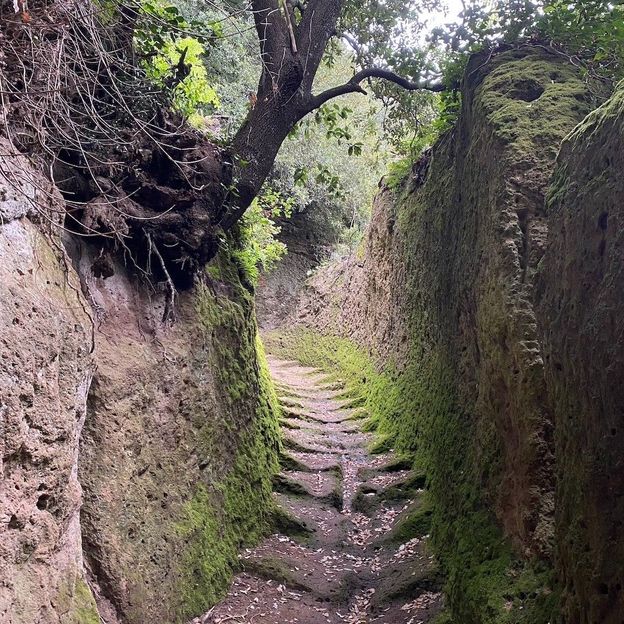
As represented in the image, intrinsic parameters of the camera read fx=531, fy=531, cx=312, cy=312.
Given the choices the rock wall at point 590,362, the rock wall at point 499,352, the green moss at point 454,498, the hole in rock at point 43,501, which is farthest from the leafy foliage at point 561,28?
the hole in rock at point 43,501

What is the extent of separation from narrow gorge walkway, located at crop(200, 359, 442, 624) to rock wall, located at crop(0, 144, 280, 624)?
14.7 inches

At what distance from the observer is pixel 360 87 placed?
271 inches

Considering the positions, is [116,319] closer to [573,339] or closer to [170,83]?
[170,83]

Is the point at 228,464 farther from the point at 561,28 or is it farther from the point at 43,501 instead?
the point at 561,28

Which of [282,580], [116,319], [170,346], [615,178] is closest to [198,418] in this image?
[170,346]

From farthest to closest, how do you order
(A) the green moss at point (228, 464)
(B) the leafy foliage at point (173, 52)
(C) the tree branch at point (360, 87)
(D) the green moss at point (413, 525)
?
(C) the tree branch at point (360, 87) → (D) the green moss at point (413, 525) → (B) the leafy foliage at point (173, 52) → (A) the green moss at point (228, 464)

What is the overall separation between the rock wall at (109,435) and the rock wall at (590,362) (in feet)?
9.33

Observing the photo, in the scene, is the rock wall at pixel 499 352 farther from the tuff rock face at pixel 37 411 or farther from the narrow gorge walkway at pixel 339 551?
the tuff rock face at pixel 37 411

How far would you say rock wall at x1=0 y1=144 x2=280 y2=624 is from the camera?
112 inches

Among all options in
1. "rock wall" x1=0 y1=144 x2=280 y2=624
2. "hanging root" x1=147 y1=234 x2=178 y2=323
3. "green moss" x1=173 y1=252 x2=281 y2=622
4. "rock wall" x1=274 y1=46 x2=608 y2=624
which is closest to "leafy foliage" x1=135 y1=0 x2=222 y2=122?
"hanging root" x1=147 y1=234 x2=178 y2=323

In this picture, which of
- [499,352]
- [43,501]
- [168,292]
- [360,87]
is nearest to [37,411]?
[43,501]

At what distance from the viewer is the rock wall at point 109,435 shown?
285 cm

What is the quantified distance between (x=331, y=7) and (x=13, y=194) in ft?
16.6

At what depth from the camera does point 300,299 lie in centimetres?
1978
